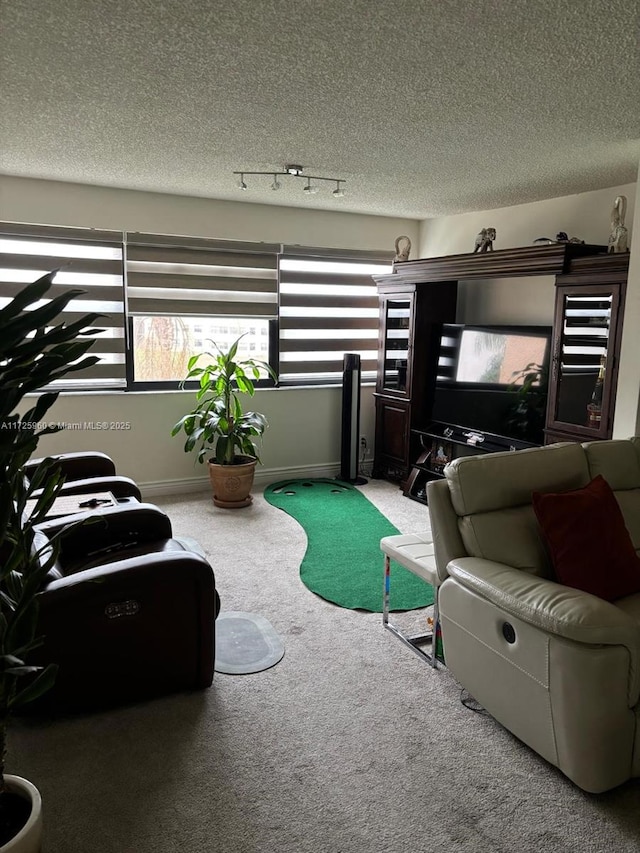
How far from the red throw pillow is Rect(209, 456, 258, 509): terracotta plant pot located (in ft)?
9.07

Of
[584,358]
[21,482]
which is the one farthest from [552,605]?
[584,358]

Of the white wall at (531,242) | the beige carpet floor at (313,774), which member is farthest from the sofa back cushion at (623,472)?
the beige carpet floor at (313,774)

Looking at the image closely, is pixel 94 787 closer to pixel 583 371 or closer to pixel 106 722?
pixel 106 722

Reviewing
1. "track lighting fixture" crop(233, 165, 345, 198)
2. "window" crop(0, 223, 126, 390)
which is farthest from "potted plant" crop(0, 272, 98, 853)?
"window" crop(0, 223, 126, 390)

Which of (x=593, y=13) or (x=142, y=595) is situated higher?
(x=593, y=13)

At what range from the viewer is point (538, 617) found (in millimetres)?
1977

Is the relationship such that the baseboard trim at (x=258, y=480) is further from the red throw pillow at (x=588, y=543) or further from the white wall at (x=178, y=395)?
the red throw pillow at (x=588, y=543)

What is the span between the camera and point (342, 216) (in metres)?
5.54

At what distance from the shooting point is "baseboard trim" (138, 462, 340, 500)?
16.8 ft

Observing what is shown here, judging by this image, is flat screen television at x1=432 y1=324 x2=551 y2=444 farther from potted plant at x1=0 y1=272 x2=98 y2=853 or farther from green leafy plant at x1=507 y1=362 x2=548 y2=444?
potted plant at x1=0 y1=272 x2=98 y2=853

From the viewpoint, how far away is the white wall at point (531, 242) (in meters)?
3.28

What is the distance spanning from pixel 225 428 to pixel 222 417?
92mm

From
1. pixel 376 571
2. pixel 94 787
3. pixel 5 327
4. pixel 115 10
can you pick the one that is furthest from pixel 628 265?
pixel 94 787

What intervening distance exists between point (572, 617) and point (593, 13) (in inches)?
68.2
